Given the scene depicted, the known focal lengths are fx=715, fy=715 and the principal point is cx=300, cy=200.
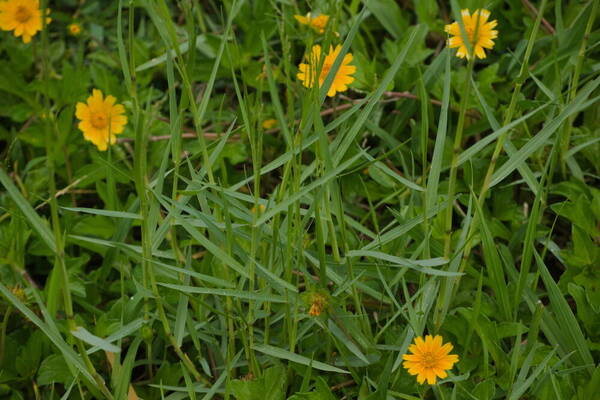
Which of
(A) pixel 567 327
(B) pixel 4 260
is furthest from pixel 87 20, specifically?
(A) pixel 567 327

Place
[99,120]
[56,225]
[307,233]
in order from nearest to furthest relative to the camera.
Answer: [56,225] < [307,233] < [99,120]

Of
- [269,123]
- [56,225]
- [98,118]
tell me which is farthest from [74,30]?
[56,225]

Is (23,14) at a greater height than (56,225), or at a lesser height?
greater

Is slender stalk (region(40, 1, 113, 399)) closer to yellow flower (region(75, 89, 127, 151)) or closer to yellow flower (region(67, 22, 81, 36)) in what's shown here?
yellow flower (region(75, 89, 127, 151))

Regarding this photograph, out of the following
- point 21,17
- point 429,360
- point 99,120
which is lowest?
point 429,360

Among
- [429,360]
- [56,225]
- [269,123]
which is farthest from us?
[269,123]

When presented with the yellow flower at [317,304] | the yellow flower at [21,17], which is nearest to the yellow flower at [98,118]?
the yellow flower at [21,17]

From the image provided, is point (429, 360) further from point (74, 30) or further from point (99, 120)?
point (74, 30)

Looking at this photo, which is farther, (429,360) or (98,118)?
(98,118)

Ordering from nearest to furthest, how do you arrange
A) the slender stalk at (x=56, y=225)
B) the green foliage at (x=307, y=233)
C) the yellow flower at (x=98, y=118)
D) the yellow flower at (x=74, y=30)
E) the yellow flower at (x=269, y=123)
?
the slender stalk at (x=56, y=225) < the green foliage at (x=307, y=233) < the yellow flower at (x=98, y=118) < the yellow flower at (x=269, y=123) < the yellow flower at (x=74, y=30)

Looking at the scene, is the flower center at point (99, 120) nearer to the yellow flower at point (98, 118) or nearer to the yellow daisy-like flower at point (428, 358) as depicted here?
the yellow flower at point (98, 118)
